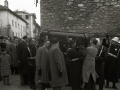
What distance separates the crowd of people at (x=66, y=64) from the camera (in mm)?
5727

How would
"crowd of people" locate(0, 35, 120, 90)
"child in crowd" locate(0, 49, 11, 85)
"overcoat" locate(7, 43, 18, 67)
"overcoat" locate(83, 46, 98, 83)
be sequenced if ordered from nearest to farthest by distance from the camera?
"crowd of people" locate(0, 35, 120, 90), "overcoat" locate(83, 46, 98, 83), "child in crowd" locate(0, 49, 11, 85), "overcoat" locate(7, 43, 18, 67)

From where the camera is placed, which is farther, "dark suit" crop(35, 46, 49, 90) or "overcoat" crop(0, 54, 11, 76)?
"overcoat" crop(0, 54, 11, 76)

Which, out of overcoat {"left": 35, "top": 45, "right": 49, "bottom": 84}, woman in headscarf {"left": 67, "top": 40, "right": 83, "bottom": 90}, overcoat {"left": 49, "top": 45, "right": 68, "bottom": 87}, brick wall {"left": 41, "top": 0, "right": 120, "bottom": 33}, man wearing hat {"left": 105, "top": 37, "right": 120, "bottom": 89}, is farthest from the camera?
brick wall {"left": 41, "top": 0, "right": 120, "bottom": 33}

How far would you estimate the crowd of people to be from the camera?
5727 mm

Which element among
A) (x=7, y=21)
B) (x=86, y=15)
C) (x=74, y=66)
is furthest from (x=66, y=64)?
(x=7, y=21)

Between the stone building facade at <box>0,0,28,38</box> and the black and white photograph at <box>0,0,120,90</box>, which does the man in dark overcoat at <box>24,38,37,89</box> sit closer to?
the black and white photograph at <box>0,0,120,90</box>

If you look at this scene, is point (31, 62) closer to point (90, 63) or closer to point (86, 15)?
point (90, 63)

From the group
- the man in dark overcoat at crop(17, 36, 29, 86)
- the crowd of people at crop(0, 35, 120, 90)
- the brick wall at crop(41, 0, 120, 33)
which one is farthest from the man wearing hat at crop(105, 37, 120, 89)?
the man in dark overcoat at crop(17, 36, 29, 86)

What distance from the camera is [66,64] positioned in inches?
292

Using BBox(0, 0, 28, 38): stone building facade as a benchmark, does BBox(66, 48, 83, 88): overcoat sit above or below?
below

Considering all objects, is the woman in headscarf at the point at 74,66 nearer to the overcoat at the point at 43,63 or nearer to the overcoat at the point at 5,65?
the overcoat at the point at 43,63

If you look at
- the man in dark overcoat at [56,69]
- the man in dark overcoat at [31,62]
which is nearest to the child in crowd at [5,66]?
the man in dark overcoat at [31,62]

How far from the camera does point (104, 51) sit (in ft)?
23.5

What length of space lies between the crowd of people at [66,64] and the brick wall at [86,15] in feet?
9.80
